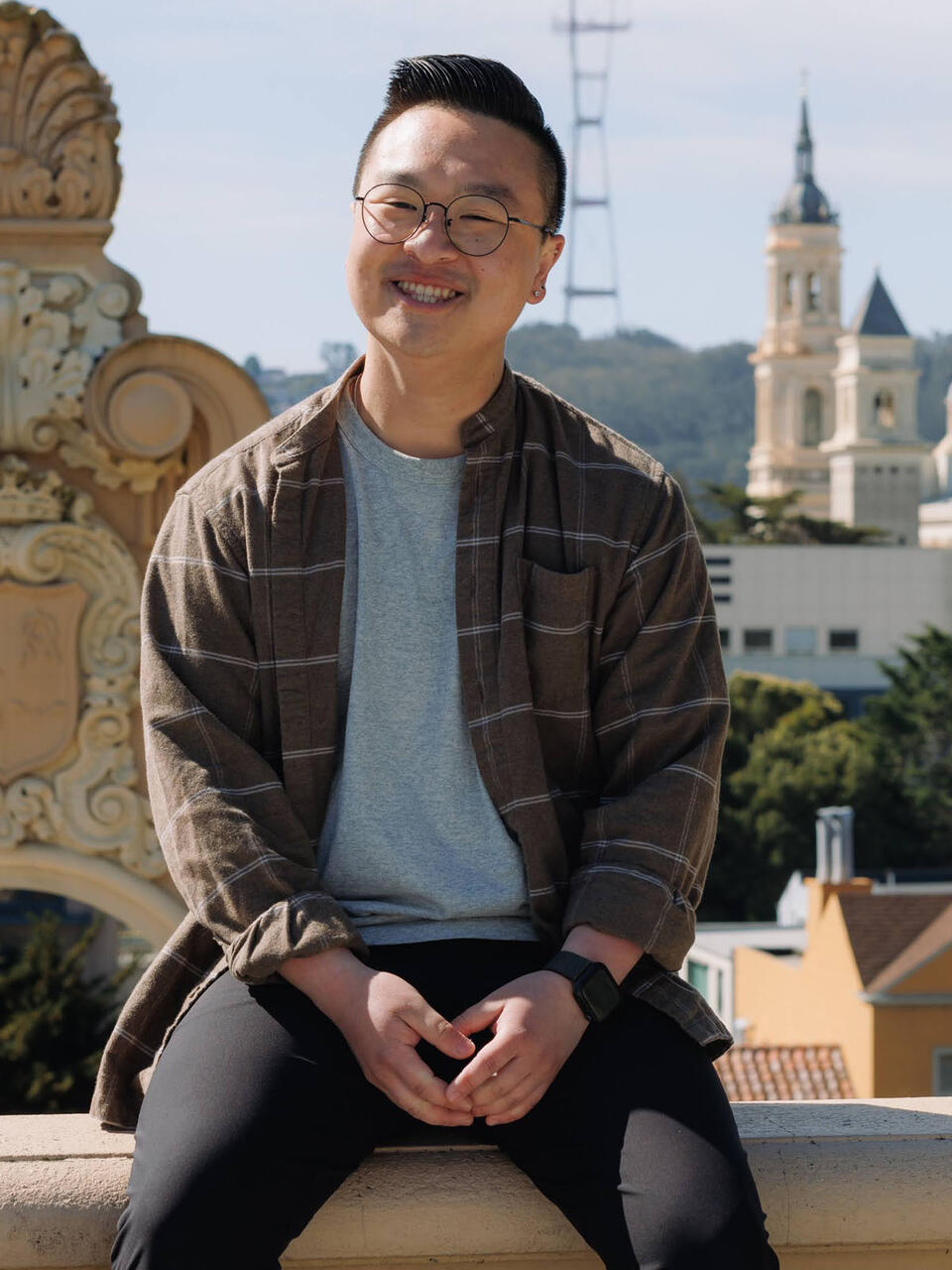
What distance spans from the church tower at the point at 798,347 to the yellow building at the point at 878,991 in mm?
102625

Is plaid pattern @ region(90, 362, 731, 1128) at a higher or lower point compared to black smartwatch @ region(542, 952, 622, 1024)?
higher

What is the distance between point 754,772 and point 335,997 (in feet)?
145

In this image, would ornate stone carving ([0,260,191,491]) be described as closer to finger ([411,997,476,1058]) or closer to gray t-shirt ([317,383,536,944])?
gray t-shirt ([317,383,536,944])

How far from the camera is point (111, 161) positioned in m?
5.09

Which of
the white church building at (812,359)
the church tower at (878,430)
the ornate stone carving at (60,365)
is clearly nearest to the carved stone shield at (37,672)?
the ornate stone carving at (60,365)

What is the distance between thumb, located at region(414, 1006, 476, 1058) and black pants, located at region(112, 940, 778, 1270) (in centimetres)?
7

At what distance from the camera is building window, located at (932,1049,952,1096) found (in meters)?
20.6

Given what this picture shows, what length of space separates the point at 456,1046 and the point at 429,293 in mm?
956

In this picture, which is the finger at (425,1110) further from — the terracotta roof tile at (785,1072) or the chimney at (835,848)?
the chimney at (835,848)

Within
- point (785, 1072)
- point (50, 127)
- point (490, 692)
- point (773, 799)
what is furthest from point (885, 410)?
point (490, 692)

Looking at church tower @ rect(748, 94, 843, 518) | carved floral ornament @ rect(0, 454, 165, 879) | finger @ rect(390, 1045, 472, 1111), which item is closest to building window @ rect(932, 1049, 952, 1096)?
carved floral ornament @ rect(0, 454, 165, 879)

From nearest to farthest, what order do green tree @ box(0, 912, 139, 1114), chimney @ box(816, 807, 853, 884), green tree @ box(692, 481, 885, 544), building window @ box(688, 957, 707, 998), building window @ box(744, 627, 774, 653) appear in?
1. green tree @ box(0, 912, 139, 1114)
2. chimney @ box(816, 807, 853, 884)
3. building window @ box(688, 957, 707, 998)
4. building window @ box(744, 627, 774, 653)
5. green tree @ box(692, 481, 885, 544)

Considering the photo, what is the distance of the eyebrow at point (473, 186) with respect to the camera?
2701 millimetres

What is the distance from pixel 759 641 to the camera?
258 ft
